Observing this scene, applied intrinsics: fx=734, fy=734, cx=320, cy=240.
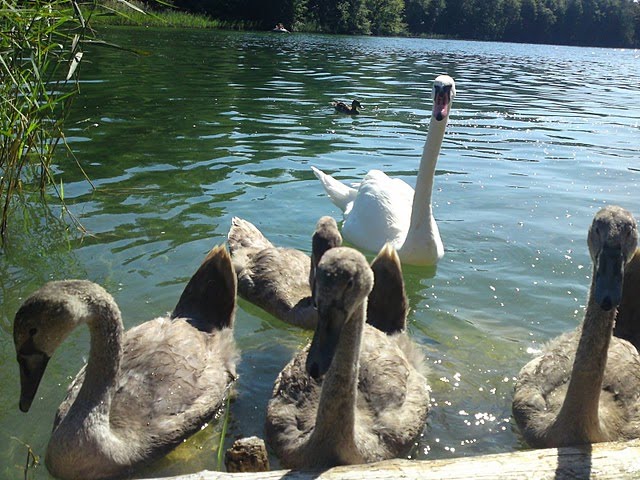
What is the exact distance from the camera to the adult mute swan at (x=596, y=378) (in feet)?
14.3

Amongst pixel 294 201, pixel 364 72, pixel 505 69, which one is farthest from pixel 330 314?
pixel 505 69

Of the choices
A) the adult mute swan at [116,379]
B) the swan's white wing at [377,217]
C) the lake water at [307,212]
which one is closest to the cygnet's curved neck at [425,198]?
the swan's white wing at [377,217]

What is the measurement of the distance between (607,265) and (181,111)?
1358cm

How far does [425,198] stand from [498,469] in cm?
455

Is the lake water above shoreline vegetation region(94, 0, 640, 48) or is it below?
below

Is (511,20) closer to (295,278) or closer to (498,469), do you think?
(295,278)

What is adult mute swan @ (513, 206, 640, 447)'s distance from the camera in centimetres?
436

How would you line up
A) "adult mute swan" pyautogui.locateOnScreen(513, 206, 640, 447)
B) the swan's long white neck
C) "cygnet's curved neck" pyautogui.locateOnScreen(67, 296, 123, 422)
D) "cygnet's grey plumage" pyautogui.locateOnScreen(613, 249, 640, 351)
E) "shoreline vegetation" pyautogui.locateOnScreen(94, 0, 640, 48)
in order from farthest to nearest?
"shoreline vegetation" pyautogui.locateOnScreen(94, 0, 640, 48) < the swan's long white neck < "cygnet's grey plumage" pyautogui.locateOnScreen(613, 249, 640, 351) < "cygnet's curved neck" pyautogui.locateOnScreen(67, 296, 123, 422) < "adult mute swan" pyautogui.locateOnScreen(513, 206, 640, 447)

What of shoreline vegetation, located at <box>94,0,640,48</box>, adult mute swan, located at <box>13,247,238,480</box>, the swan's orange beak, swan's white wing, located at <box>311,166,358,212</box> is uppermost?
shoreline vegetation, located at <box>94,0,640,48</box>

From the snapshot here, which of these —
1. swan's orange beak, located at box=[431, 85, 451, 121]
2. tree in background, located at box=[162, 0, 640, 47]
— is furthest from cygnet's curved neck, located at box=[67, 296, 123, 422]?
tree in background, located at box=[162, 0, 640, 47]

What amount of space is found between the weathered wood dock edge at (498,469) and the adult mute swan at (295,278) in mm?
2358

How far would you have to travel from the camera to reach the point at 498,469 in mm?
3854

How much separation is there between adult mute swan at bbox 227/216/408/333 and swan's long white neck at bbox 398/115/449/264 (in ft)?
3.76

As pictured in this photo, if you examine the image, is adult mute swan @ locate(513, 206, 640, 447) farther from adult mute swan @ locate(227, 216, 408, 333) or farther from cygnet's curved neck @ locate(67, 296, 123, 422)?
cygnet's curved neck @ locate(67, 296, 123, 422)
